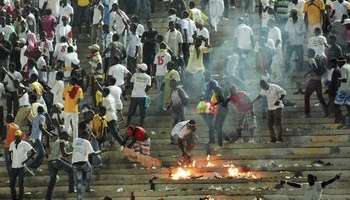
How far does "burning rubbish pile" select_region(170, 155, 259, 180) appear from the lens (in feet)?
85.7

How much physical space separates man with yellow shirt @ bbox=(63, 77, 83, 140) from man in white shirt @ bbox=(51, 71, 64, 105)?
0.95 meters

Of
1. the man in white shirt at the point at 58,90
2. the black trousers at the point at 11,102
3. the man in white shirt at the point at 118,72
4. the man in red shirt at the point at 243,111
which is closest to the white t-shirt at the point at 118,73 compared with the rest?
the man in white shirt at the point at 118,72

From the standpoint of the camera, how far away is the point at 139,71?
1112 inches

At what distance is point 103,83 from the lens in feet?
94.2

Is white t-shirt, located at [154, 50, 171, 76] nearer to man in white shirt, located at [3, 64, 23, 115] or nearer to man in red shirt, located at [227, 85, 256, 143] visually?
man in red shirt, located at [227, 85, 256, 143]

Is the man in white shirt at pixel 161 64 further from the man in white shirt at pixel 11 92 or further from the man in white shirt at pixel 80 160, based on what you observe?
the man in white shirt at pixel 80 160

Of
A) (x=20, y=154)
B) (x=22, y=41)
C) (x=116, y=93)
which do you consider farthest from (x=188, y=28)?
(x=20, y=154)

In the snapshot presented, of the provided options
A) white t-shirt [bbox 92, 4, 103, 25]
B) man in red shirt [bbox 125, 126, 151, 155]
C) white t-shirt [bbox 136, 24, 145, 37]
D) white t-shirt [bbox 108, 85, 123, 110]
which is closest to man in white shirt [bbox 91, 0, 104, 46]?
white t-shirt [bbox 92, 4, 103, 25]

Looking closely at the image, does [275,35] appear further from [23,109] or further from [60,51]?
[23,109]

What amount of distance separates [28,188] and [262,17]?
29.9ft

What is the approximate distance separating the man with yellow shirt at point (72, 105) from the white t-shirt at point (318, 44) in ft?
Result: 20.4

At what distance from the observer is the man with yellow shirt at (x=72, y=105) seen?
87.9 feet

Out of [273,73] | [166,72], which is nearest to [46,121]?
[166,72]

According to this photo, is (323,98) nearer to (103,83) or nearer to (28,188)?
(103,83)
